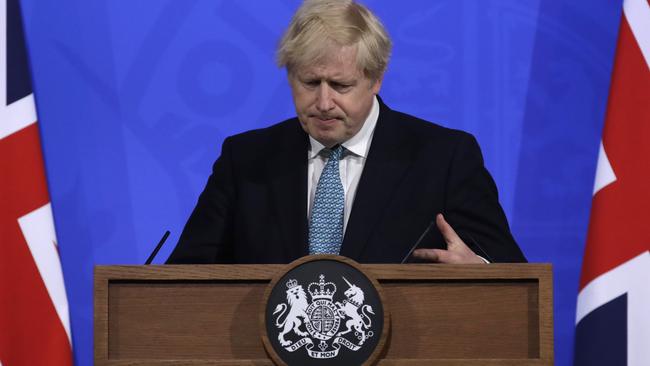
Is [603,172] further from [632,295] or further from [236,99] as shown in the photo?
[236,99]

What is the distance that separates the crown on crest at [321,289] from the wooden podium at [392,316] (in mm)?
61

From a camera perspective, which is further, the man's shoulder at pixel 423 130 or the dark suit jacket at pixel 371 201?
the man's shoulder at pixel 423 130

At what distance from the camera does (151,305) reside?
1.53 meters

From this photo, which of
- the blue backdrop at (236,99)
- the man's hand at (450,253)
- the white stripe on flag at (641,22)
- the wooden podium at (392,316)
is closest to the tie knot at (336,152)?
the man's hand at (450,253)

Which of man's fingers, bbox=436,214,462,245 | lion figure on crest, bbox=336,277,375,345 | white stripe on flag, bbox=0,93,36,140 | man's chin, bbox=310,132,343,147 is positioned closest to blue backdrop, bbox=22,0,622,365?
white stripe on flag, bbox=0,93,36,140

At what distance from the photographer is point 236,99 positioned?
2971mm

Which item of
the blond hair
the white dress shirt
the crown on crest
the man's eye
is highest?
the blond hair

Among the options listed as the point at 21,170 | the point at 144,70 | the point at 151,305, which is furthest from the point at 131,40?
Answer: the point at 151,305

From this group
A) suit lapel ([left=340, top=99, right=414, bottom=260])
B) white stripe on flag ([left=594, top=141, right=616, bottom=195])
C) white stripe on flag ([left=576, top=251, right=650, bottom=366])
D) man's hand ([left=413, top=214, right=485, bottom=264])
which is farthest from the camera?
white stripe on flag ([left=594, top=141, right=616, bottom=195])

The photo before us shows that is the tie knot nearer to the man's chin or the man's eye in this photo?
the man's chin

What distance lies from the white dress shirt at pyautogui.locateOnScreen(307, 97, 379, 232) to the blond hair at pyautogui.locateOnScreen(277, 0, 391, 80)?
132mm

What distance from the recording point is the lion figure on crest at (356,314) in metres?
1.43

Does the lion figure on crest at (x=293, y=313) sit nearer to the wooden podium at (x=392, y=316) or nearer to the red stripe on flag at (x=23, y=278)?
the wooden podium at (x=392, y=316)

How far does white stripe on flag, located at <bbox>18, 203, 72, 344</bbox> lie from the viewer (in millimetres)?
2730
